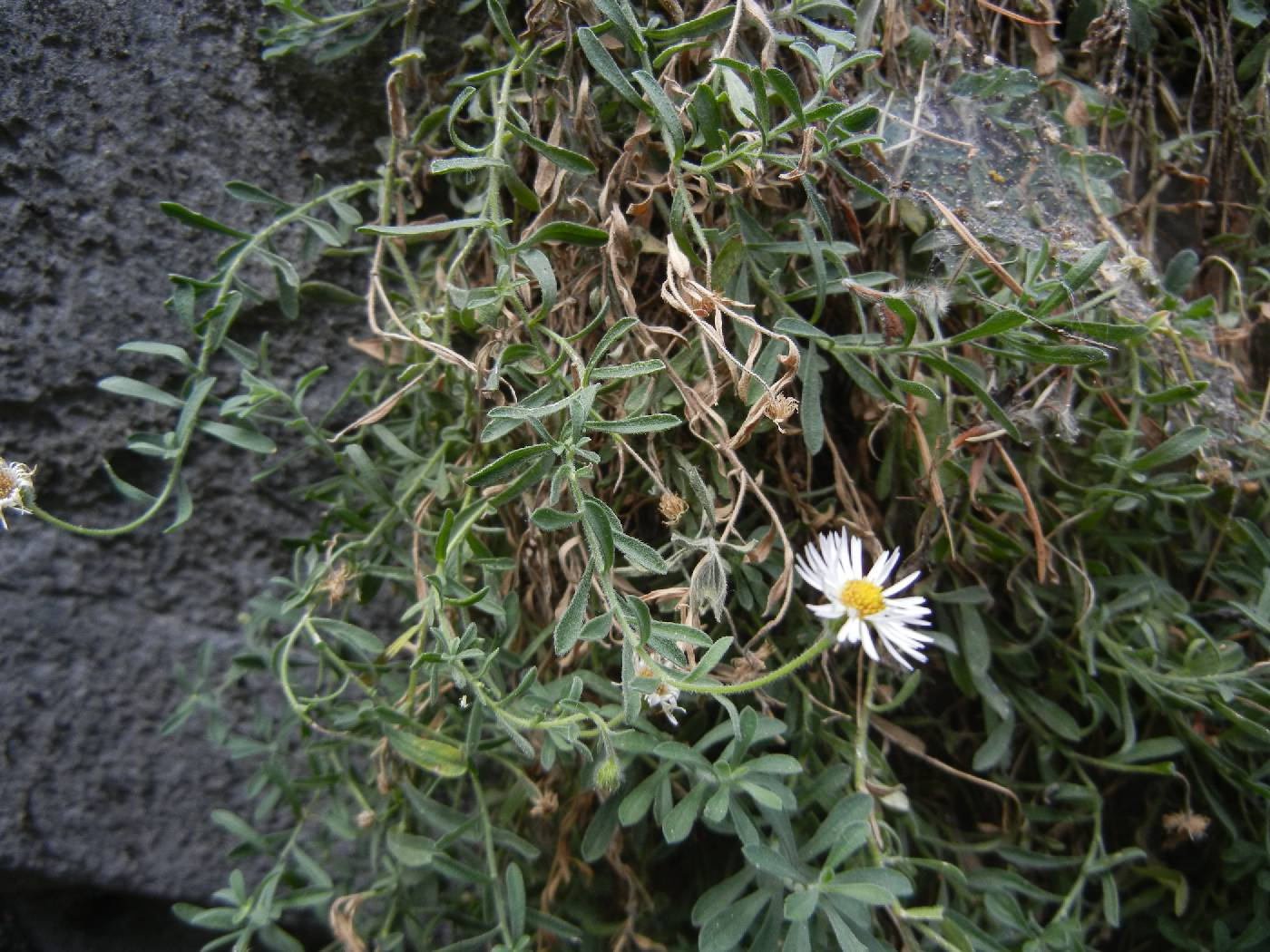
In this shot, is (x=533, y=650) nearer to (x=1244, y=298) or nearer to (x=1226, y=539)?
(x=1226, y=539)

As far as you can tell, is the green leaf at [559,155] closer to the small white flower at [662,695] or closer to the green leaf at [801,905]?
the small white flower at [662,695]

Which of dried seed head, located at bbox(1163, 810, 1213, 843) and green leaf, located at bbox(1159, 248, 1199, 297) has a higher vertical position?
green leaf, located at bbox(1159, 248, 1199, 297)

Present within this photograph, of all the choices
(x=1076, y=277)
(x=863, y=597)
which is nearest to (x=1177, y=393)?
(x=1076, y=277)

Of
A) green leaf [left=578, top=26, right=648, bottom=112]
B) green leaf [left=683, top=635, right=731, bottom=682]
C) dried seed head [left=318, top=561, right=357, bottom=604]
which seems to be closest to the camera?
green leaf [left=683, top=635, right=731, bottom=682]

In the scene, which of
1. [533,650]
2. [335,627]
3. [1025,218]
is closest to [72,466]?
[335,627]

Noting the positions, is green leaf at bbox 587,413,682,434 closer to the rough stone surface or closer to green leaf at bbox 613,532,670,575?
green leaf at bbox 613,532,670,575

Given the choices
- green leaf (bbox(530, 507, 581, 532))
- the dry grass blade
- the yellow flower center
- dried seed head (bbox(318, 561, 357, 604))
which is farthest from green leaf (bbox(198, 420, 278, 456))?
the dry grass blade

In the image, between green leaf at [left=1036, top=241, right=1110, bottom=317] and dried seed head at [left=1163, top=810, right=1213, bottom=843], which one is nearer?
green leaf at [left=1036, top=241, right=1110, bottom=317]
